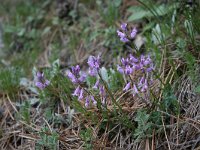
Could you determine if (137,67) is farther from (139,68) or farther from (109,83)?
(109,83)

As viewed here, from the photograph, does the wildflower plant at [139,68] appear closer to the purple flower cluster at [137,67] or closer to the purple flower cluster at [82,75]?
the purple flower cluster at [137,67]

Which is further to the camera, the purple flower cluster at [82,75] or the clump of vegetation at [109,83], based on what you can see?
the clump of vegetation at [109,83]

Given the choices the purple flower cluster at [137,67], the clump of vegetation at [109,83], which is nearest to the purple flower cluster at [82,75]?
the clump of vegetation at [109,83]

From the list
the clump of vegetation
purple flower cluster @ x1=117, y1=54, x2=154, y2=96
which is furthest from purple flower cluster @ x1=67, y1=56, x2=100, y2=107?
purple flower cluster @ x1=117, y1=54, x2=154, y2=96

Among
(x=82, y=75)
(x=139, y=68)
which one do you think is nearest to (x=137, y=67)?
(x=139, y=68)

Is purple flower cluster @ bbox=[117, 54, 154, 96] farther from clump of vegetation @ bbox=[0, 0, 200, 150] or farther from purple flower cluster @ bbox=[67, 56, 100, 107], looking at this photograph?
purple flower cluster @ bbox=[67, 56, 100, 107]

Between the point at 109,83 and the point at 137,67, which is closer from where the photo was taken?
the point at 137,67

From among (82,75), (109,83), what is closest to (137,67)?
(82,75)

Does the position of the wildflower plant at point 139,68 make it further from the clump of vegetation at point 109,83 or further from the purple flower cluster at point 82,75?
the purple flower cluster at point 82,75

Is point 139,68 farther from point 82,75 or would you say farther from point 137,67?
point 82,75

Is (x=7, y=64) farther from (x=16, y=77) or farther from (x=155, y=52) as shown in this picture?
(x=155, y=52)

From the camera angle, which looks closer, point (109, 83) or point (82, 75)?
point (82, 75)

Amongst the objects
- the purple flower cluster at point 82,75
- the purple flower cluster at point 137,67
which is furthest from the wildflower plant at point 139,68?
the purple flower cluster at point 82,75
